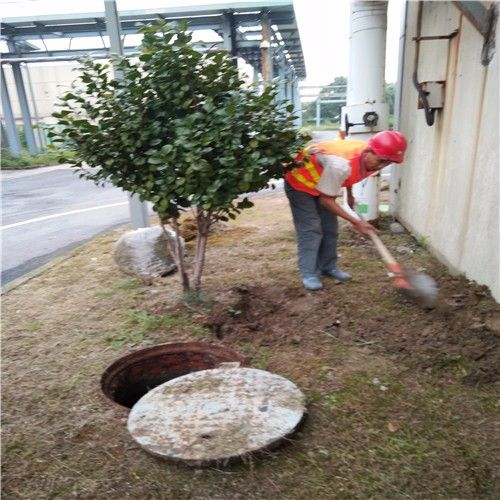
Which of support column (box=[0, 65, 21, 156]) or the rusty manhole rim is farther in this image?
support column (box=[0, 65, 21, 156])

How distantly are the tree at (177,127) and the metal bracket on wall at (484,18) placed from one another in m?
1.41

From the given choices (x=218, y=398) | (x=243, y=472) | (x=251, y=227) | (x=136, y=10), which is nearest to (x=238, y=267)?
(x=251, y=227)

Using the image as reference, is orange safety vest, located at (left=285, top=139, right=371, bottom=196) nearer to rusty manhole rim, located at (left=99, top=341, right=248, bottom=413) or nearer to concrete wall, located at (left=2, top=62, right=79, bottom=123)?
rusty manhole rim, located at (left=99, top=341, right=248, bottom=413)

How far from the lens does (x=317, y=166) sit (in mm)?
3510

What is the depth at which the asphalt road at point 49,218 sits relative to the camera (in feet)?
19.4

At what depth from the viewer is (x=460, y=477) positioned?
1.89m

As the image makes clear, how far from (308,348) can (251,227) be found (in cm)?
342

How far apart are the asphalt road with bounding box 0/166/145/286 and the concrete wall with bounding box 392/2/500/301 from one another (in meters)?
3.44

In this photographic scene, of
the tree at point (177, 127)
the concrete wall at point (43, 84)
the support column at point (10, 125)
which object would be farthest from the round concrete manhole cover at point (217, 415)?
the concrete wall at point (43, 84)

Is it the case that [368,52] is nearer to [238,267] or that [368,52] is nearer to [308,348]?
[238,267]

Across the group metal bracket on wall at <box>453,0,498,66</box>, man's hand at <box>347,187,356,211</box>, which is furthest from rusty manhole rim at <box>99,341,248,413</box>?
metal bracket on wall at <box>453,0,498,66</box>

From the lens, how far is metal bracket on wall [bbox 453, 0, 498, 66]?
121 inches

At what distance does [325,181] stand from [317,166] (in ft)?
0.52

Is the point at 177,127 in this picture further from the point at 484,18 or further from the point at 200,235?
the point at 484,18
